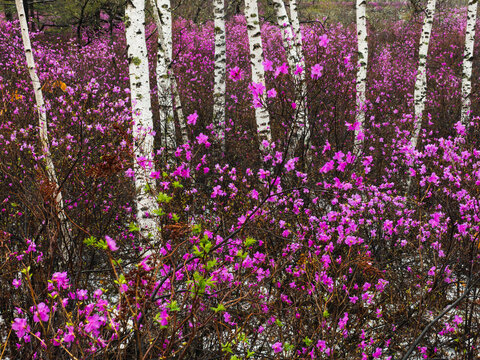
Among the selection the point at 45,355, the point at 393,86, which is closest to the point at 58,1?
the point at 393,86

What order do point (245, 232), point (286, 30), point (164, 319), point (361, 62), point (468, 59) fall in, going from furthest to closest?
point (468, 59)
point (361, 62)
point (286, 30)
point (245, 232)
point (164, 319)

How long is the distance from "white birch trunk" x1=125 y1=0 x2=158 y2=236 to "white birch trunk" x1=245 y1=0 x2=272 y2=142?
2.08m

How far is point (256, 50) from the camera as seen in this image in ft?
18.3

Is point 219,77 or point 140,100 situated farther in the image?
point 219,77

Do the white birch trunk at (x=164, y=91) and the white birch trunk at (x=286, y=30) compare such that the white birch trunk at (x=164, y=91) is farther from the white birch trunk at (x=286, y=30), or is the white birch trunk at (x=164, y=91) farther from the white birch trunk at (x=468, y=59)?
the white birch trunk at (x=468, y=59)

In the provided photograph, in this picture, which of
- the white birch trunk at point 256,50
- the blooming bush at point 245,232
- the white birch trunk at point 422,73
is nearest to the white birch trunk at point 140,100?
the blooming bush at point 245,232

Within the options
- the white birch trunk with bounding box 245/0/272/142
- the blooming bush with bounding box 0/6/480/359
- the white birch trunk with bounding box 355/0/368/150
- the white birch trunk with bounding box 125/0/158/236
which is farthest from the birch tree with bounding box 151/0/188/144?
the white birch trunk with bounding box 355/0/368/150

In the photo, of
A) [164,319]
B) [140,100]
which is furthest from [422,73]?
[164,319]

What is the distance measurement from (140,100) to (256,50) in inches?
96.6

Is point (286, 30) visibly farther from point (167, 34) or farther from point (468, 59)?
point (468, 59)

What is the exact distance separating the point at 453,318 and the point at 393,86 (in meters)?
9.11

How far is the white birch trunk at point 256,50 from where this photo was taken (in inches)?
215

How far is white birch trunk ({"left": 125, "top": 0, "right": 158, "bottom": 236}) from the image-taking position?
3771 mm

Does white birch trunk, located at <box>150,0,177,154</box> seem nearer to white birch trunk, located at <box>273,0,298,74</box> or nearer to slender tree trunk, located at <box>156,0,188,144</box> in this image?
slender tree trunk, located at <box>156,0,188,144</box>
